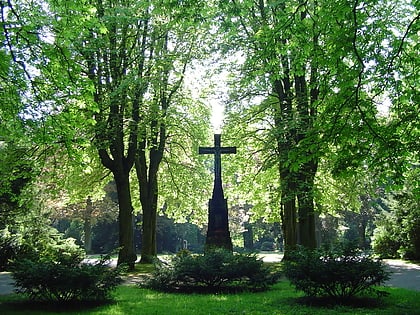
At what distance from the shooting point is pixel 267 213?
2552 cm

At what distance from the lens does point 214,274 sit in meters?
11.2

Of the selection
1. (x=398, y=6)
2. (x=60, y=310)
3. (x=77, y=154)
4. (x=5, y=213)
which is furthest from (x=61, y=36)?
(x=5, y=213)

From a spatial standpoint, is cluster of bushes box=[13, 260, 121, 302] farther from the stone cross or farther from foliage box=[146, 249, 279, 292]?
the stone cross

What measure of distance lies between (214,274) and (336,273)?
11.1 feet

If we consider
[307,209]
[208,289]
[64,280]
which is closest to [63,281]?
[64,280]

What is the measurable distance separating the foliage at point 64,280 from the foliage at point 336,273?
3939 millimetres

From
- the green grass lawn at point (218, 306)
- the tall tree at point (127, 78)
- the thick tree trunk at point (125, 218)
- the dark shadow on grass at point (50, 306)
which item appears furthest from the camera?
the thick tree trunk at point (125, 218)

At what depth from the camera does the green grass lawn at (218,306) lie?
27.2 ft

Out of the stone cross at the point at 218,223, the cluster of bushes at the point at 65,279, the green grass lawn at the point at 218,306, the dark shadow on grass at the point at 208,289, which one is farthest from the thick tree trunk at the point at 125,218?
the cluster of bushes at the point at 65,279

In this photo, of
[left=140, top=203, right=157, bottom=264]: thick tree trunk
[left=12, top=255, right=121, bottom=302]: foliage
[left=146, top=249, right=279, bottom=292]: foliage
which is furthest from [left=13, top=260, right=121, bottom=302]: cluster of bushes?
[left=140, top=203, right=157, bottom=264]: thick tree trunk

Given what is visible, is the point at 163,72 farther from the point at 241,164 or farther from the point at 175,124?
the point at 241,164

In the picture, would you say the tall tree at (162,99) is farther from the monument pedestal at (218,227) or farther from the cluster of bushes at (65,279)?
the cluster of bushes at (65,279)

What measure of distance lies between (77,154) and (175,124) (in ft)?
38.3

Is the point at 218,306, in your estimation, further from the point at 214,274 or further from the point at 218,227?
the point at 218,227
